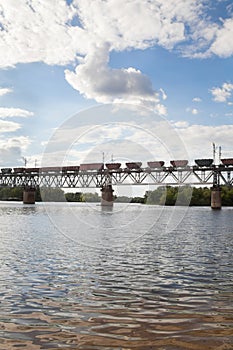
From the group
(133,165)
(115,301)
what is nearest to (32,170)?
(133,165)

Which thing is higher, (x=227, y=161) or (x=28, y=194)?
(x=227, y=161)

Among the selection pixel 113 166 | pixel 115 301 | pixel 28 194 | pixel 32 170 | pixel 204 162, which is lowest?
pixel 115 301

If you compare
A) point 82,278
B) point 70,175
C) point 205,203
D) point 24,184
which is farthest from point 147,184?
point 82,278

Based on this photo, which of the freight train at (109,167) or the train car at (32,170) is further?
the train car at (32,170)

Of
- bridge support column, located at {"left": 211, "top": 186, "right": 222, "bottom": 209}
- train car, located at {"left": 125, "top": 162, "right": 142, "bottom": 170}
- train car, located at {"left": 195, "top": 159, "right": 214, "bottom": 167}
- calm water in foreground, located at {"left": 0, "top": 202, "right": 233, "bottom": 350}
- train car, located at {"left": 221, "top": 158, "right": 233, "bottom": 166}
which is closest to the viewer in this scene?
calm water in foreground, located at {"left": 0, "top": 202, "right": 233, "bottom": 350}

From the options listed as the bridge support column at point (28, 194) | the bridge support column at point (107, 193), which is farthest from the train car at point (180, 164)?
the bridge support column at point (28, 194)

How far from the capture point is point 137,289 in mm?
14922

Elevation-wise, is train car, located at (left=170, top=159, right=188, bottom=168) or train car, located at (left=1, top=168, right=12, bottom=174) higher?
train car, located at (left=170, top=159, right=188, bottom=168)

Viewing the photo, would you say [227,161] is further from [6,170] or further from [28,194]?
[6,170]

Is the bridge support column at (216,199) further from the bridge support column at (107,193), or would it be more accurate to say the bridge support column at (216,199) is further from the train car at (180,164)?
the bridge support column at (107,193)

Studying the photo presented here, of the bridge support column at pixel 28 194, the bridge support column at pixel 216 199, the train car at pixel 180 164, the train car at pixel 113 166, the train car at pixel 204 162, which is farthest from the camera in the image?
the bridge support column at pixel 28 194

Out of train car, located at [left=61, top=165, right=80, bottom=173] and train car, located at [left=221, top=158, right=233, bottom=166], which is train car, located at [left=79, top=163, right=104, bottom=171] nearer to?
train car, located at [left=61, top=165, right=80, bottom=173]

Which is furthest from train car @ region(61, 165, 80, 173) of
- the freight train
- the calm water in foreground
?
the calm water in foreground

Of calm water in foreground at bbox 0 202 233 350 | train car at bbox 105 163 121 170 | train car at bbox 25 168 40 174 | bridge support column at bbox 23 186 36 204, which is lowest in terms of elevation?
calm water in foreground at bbox 0 202 233 350
